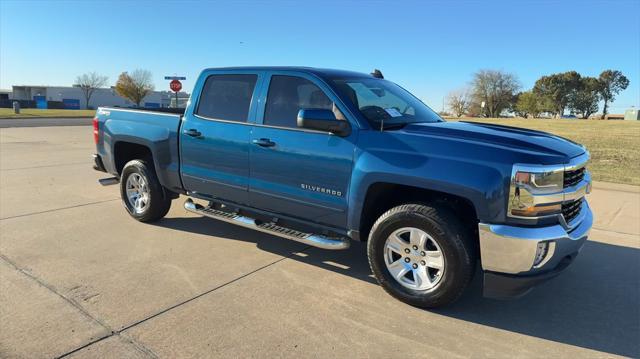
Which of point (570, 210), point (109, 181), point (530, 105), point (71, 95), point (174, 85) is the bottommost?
point (109, 181)

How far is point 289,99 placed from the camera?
4.34 m

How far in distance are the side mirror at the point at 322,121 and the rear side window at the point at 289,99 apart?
1.19 ft

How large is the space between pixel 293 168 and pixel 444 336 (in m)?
1.90

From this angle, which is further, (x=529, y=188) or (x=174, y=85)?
(x=174, y=85)

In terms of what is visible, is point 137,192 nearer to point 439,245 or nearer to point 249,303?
point 249,303

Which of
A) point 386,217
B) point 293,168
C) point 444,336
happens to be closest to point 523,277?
point 444,336

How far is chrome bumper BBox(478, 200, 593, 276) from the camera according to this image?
10.1 ft

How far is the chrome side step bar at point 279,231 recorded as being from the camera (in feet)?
12.9

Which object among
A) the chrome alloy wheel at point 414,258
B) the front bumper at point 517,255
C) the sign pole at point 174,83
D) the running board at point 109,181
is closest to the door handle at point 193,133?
the running board at point 109,181

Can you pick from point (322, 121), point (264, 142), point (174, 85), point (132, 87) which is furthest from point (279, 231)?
point (132, 87)

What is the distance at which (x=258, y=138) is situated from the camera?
4.35 meters

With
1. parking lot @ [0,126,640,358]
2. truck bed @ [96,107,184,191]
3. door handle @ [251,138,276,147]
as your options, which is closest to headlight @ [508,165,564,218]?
parking lot @ [0,126,640,358]

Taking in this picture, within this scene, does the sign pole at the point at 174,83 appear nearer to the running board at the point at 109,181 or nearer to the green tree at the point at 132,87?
the running board at the point at 109,181

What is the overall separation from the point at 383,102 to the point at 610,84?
365 ft
